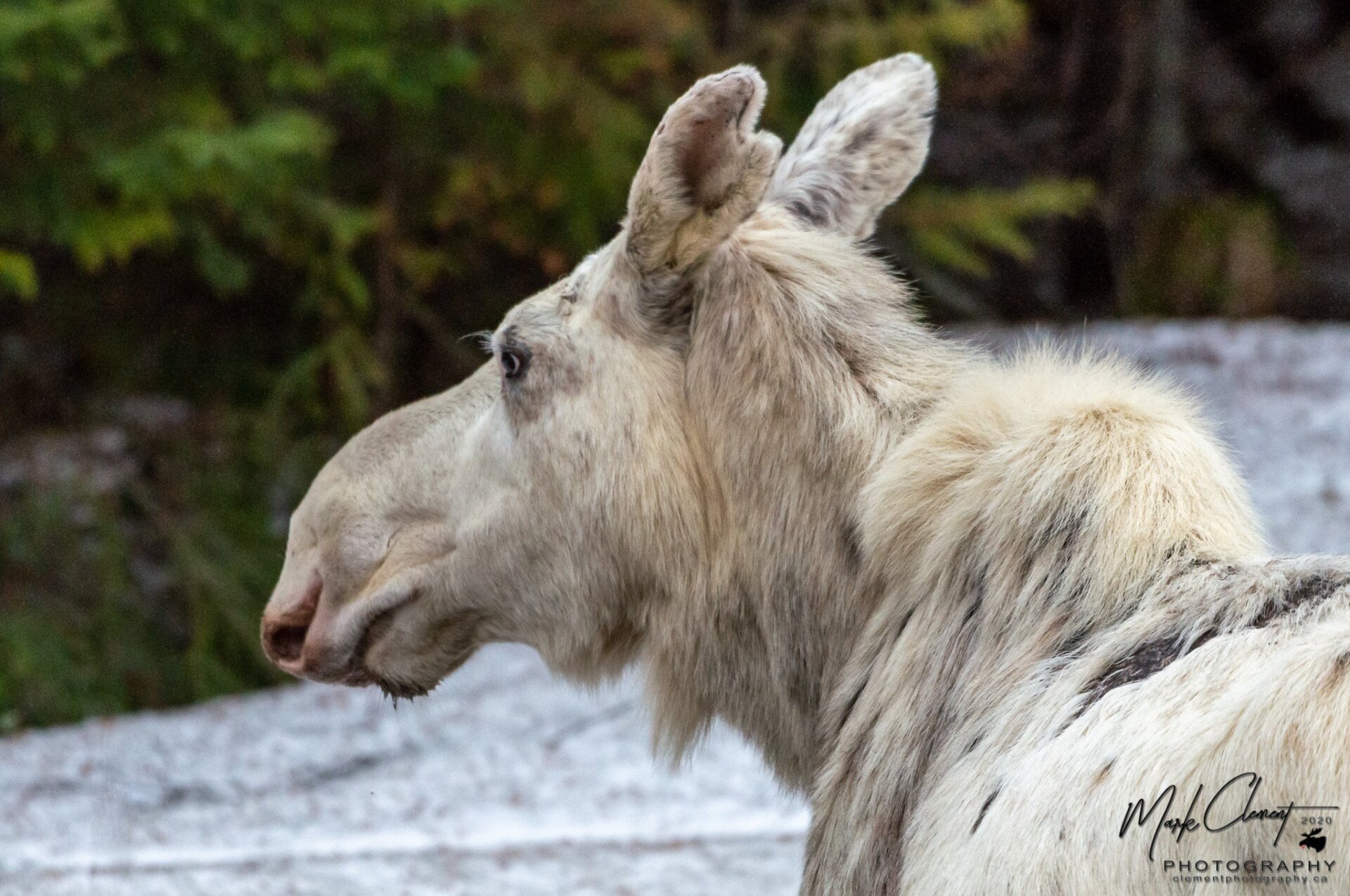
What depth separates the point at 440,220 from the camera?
293 inches

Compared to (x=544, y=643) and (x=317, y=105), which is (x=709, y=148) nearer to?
(x=544, y=643)

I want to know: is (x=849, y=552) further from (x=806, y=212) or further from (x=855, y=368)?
(x=806, y=212)

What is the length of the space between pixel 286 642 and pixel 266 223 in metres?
3.67

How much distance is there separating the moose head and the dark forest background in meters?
2.98

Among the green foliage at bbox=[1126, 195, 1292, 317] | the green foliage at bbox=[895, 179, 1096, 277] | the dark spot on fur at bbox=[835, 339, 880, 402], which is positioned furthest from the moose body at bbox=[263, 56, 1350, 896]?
the green foliage at bbox=[1126, 195, 1292, 317]

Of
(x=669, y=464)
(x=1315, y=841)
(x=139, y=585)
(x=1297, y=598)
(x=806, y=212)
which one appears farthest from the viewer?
(x=139, y=585)

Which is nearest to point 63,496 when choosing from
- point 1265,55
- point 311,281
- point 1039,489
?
point 311,281

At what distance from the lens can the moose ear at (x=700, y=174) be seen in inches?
96.5

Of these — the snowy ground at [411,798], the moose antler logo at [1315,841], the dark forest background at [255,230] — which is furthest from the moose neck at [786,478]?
the dark forest background at [255,230]

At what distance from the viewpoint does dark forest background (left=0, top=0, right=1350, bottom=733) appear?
19.0 ft

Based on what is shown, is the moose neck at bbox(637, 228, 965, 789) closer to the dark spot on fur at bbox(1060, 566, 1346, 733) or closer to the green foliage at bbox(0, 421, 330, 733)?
the dark spot on fur at bbox(1060, 566, 1346, 733)

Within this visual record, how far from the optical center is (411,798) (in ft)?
16.6

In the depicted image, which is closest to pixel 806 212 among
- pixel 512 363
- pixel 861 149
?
pixel 861 149

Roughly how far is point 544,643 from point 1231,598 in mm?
1345
